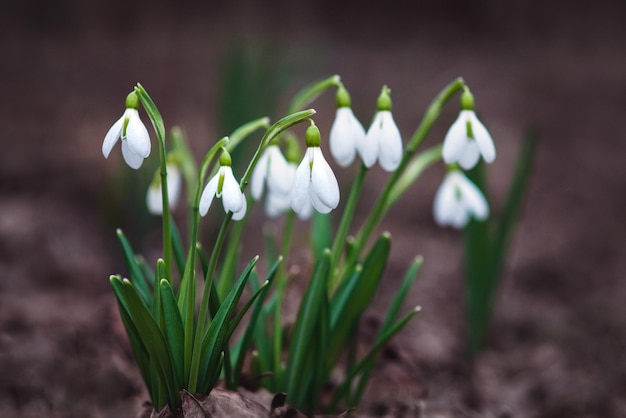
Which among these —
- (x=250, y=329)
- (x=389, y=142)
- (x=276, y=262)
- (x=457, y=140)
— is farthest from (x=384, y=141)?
(x=250, y=329)

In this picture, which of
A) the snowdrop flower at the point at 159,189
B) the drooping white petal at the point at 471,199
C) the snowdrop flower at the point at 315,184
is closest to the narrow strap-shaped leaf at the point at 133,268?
the snowdrop flower at the point at 159,189

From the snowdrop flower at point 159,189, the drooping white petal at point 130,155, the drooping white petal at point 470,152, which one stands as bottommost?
the snowdrop flower at point 159,189

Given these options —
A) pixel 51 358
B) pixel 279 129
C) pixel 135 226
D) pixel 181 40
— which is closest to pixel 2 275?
pixel 135 226

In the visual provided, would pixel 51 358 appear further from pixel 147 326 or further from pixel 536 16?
pixel 536 16

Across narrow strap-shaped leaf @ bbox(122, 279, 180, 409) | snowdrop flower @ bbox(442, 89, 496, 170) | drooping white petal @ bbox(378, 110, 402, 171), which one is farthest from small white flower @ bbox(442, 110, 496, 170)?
narrow strap-shaped leaf @ bbox(122, 279, 180, 409)

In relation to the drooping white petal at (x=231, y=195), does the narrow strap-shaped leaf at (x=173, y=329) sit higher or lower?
lower

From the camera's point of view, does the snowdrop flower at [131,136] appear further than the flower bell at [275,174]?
No

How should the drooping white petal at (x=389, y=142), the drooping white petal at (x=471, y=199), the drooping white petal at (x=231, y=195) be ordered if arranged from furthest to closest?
the drooping white petal at (x=471, y=199), the drooping white petal at (x=389, y=142), the drooping white petal at (x=231, y=195)

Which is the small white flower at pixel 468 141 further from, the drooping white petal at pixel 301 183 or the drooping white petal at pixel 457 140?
the drooping white petal at pixel 301 183
